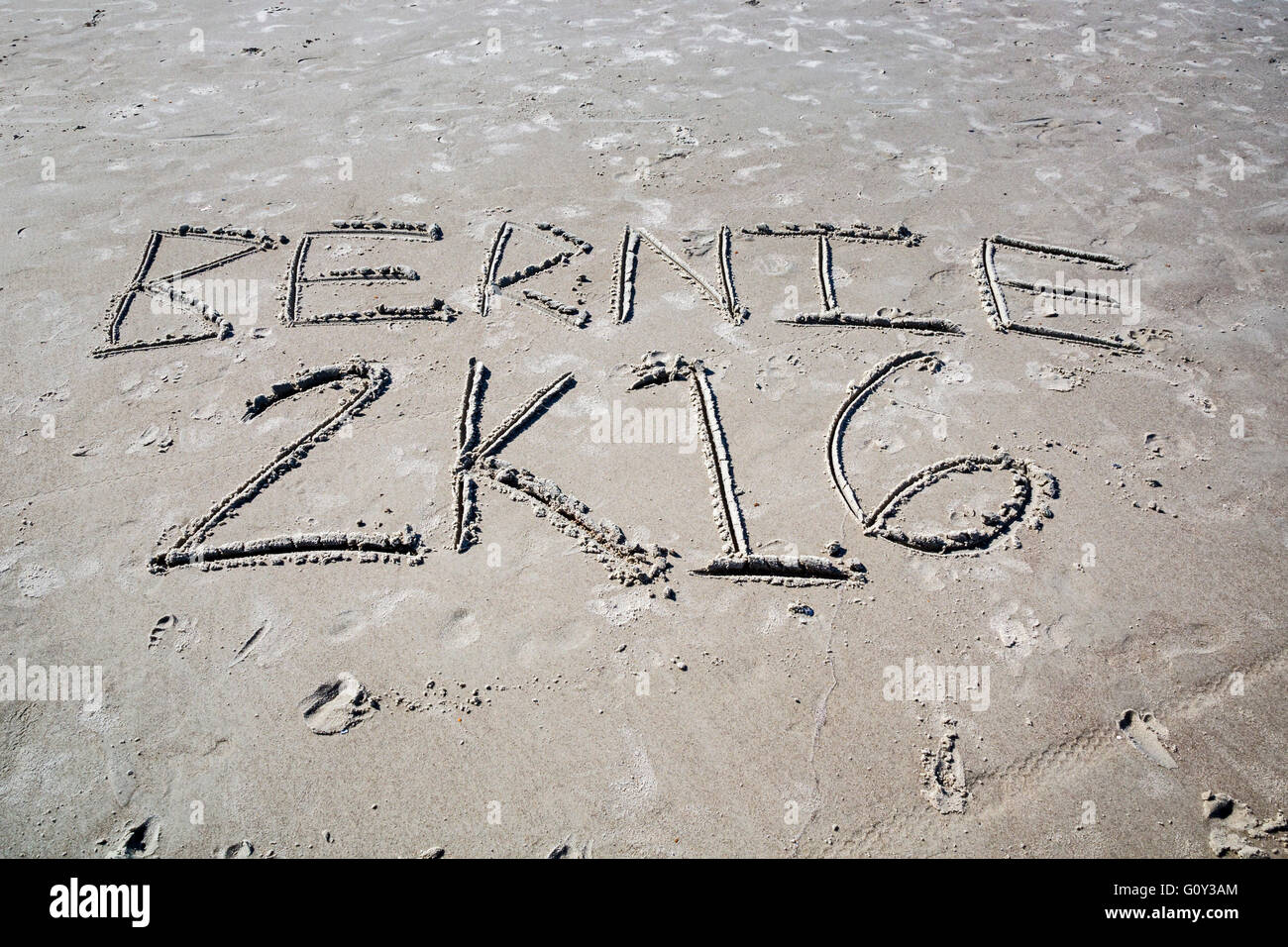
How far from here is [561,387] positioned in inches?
190

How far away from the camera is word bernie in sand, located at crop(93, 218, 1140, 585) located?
3.87 m

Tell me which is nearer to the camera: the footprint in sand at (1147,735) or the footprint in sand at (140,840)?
the footprint in sand at (140,840)

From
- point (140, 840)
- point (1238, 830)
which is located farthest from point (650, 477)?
point (1238, 830)

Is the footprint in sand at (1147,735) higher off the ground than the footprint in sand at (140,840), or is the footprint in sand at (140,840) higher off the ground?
the footprint in sand at (1147,735)

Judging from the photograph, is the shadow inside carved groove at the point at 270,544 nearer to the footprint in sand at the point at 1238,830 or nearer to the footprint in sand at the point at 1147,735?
the footprint in sand at the point at 1147,735

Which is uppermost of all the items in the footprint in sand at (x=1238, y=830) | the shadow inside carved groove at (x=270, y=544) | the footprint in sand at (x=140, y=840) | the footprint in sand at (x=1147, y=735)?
the shadow inside carved groove at (x=270, y=544)

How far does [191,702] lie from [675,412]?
2875mm

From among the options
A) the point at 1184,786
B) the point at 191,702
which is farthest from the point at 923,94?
the point at 191,702

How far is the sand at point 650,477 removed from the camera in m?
3.04

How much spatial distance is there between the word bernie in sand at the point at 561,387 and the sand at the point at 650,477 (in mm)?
29

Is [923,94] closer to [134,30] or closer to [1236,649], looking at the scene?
[1236,649]

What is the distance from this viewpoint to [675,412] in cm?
465

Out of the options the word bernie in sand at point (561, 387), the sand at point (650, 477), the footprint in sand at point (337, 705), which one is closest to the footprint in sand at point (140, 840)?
the sand at point (650, 477)

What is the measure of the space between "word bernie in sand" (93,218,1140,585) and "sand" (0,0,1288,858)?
0.03m
